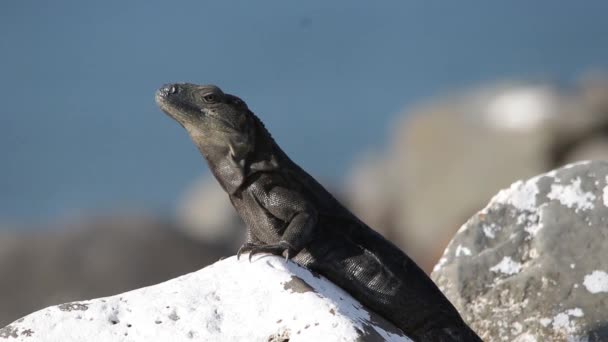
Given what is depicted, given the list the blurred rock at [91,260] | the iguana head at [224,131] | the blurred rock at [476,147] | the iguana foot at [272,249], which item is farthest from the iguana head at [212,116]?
the blurred rock at [476,147]

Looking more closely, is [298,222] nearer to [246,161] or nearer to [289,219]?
[289,219]

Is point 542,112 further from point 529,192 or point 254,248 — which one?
point 254,248

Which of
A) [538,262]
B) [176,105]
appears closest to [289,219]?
[176,105]

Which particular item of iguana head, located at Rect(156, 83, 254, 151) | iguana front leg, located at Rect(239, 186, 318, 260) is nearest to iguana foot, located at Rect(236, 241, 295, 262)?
iguana front leg, located at Rect(239, 186, 318, 260)

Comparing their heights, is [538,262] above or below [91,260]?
above

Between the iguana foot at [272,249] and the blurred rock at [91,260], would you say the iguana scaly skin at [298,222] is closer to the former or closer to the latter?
the iguana foot at [272,249]

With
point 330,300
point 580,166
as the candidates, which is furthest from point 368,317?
point 580,166

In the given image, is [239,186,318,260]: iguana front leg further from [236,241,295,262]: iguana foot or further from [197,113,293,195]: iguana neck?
[197,113,293,195]: iguana neck
